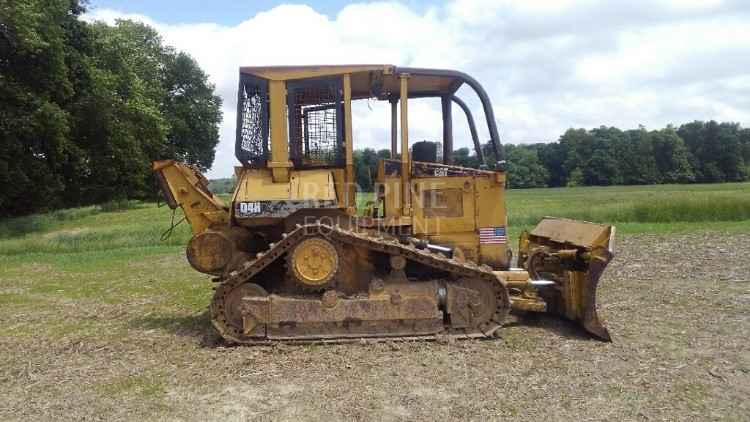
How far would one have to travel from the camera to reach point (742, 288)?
28.0 ft

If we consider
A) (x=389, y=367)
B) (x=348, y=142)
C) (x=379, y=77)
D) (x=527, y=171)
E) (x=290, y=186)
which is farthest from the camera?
(x=527, y=171)

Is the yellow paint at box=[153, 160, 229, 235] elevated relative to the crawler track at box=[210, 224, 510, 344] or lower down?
elevated

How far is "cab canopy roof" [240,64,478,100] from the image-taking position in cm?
635

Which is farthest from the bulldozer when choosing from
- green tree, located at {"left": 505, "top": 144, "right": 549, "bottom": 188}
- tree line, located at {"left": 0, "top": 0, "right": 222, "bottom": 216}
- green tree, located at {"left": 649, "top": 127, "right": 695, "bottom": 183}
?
green tree, located at {"left": 649, "top": 127, "right": 695, "bottom": 183}

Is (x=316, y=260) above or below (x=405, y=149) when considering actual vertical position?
below

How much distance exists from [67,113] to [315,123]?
21.5 m

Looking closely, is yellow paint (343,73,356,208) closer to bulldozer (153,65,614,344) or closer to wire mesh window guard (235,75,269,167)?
bulldozer (153,65,614,344)

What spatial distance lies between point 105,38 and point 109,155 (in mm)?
6457

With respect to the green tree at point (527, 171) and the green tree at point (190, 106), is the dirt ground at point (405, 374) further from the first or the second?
the green tree at point (527, 171)

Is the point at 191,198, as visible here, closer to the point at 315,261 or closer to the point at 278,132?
the point at 278,132

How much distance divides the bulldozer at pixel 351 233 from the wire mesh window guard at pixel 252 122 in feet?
0.04

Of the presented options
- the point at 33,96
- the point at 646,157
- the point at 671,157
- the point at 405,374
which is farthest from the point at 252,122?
the point at 671,157

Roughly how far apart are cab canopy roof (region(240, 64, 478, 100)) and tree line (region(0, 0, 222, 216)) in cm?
1437

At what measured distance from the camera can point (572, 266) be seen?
271 inches
